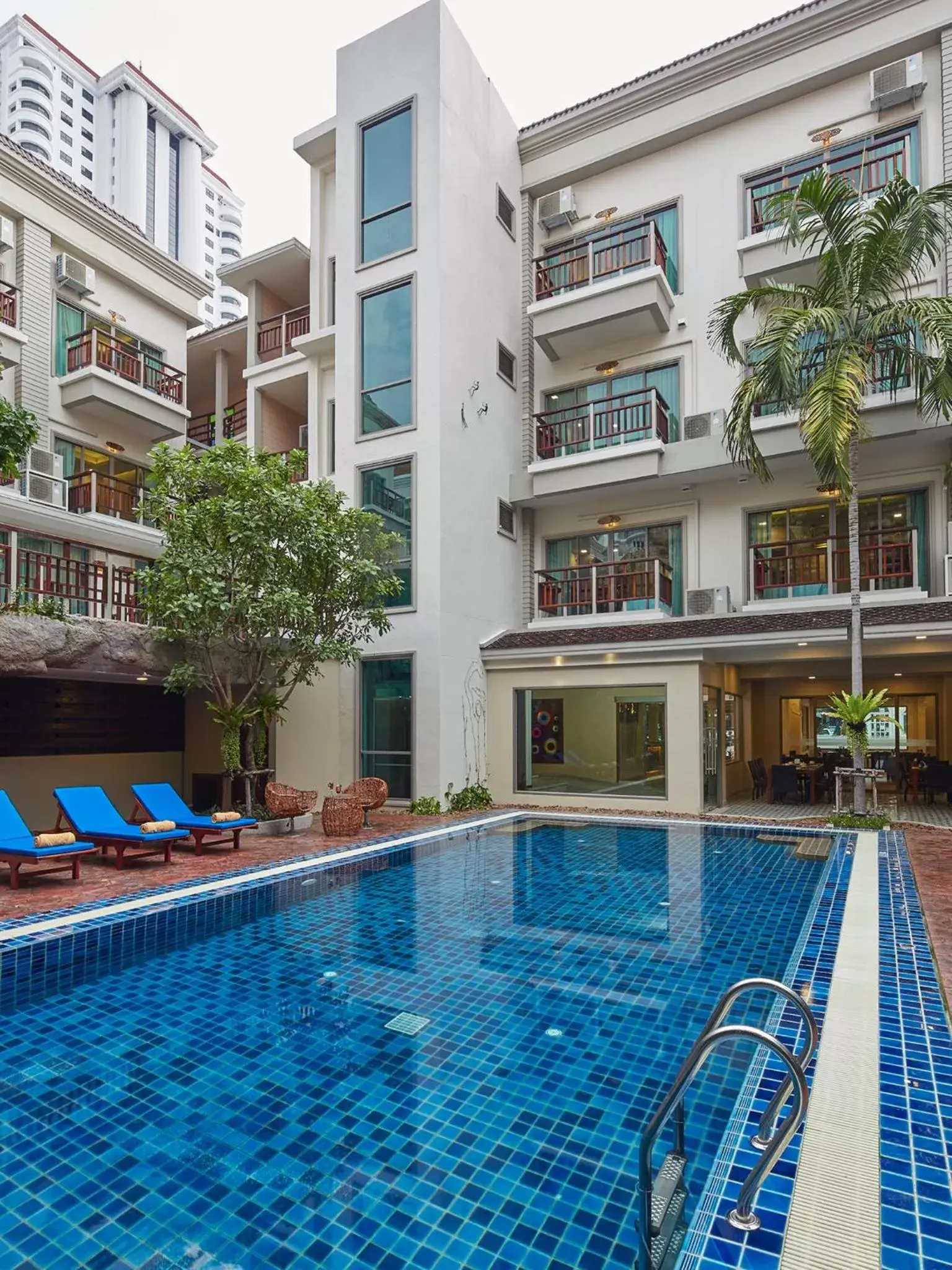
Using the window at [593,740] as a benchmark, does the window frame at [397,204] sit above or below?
above

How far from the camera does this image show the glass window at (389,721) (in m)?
13.6

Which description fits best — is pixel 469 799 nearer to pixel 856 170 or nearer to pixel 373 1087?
pixel 373 1087

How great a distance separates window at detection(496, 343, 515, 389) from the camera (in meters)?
16.3

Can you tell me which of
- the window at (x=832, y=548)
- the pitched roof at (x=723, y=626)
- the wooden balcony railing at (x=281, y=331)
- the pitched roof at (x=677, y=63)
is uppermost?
the pitched roof at (x=677, y=63)

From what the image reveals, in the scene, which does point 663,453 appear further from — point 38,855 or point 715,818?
point 38,855

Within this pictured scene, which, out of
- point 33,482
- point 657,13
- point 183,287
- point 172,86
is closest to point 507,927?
point 33,482

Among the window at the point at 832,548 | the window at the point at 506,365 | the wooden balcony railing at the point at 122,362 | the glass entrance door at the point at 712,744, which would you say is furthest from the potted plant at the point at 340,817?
the wooden balcony railing at the point at 122,362

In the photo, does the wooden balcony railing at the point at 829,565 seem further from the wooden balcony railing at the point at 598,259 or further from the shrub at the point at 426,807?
the shrub at the point at 426,807

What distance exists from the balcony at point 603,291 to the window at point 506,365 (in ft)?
2.31

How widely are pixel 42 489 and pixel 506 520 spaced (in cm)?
902

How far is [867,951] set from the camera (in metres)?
5.47

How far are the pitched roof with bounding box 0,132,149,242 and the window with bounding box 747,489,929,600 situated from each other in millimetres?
15084

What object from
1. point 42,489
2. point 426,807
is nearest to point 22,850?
point 426,807

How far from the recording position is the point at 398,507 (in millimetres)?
14102
